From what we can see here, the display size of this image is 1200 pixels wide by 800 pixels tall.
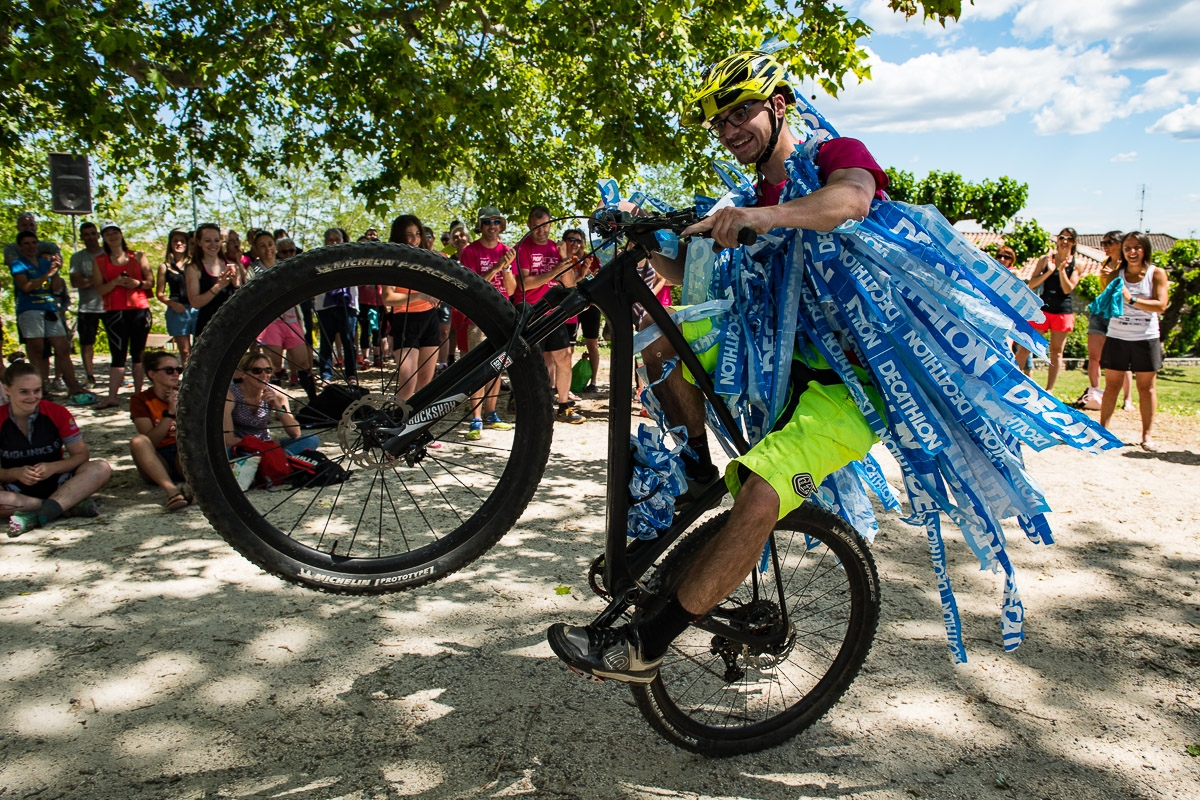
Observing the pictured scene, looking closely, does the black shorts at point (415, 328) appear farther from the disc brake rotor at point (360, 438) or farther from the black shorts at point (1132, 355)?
the black shorts at point (1132, 355)

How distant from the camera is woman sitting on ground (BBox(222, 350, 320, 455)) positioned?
2.65 m

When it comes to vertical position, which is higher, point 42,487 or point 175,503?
point 42,487

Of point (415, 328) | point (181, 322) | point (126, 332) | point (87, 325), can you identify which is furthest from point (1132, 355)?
point (87, 325)

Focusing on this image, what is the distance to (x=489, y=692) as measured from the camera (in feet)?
10.8

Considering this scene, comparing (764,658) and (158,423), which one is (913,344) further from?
(158,423)

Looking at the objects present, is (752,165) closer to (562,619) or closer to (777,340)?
(777,340)

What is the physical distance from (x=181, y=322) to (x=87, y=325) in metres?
1.42

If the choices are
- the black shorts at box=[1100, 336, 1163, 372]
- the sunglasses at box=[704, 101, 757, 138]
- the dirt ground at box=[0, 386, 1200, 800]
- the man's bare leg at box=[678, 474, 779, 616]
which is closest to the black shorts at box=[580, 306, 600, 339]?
the dirt ground at box=[0, 386, 1200, 800]

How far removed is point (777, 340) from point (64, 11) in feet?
18.7

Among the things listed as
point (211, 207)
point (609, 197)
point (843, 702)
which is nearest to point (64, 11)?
point (609, 197)

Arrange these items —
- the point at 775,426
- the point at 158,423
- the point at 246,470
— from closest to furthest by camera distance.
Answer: the point at 775,426, the point at 246,470, the point at 158,423

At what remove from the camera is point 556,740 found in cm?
298

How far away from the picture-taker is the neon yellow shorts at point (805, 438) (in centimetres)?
257

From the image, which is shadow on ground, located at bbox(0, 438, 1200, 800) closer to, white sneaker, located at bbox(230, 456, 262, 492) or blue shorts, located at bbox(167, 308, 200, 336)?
white sneaker, located at bbox(230, 456, 262, 492)
